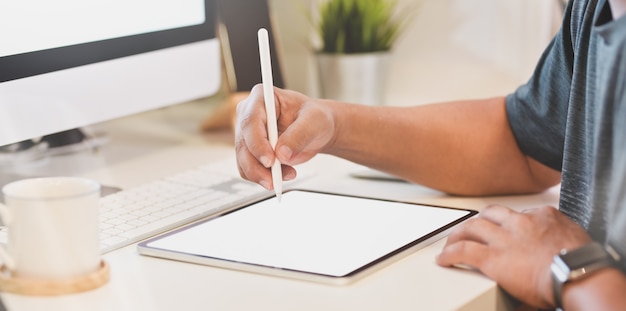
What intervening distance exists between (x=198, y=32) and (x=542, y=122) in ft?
1.76

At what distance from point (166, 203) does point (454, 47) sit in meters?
0.79

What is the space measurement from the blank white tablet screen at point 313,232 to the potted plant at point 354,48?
0.51 meters

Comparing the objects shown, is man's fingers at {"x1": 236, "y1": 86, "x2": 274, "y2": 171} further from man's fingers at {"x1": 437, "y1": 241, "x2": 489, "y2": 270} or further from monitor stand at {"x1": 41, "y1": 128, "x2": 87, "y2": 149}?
monitor stand at {"x1": 41, "y1": 128, "x2": 87, "y2": 149}

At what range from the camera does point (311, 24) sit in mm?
1676

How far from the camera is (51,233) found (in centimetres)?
77

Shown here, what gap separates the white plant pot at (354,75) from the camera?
157 cm

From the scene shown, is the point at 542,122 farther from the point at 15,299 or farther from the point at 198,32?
the point at 15,299

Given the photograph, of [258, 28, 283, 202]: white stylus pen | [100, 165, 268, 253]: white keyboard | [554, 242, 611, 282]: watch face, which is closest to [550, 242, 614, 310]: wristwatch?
[554, 242, 611, 282]: watch face

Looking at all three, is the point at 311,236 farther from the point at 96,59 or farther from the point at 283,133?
the point at 96,59

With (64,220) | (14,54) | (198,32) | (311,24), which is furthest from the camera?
(311,24)

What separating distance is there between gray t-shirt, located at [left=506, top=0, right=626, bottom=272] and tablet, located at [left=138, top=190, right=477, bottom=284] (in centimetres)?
14

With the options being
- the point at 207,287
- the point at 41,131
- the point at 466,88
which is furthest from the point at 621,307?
the point at 466,88

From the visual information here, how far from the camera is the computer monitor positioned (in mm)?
1062

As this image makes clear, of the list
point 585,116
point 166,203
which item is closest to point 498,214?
point 585,116
